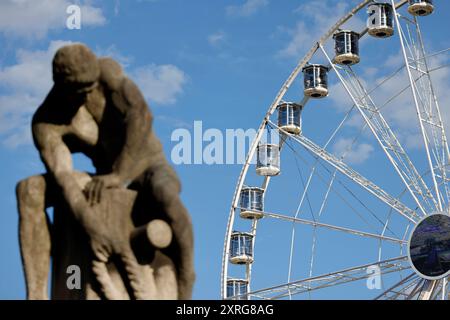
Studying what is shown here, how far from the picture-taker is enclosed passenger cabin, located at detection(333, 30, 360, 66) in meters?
35.1

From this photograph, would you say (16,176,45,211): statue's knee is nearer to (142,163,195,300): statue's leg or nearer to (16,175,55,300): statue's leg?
(16,175,55,300): statue's leg

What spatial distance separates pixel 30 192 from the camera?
8719 millimetres

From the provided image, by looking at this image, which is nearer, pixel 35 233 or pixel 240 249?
pixel 35 233

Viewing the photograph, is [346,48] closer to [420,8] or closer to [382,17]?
[382,17]

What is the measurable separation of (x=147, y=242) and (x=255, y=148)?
2818cm

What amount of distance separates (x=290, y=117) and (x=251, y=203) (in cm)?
297

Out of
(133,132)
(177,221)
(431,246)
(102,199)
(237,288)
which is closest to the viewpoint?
(177,221)

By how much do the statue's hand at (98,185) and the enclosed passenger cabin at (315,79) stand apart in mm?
27288

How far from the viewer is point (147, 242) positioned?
27.2 ft

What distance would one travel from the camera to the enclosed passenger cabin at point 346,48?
3506cm

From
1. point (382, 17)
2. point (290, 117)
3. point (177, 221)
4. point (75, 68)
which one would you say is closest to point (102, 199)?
point (177, 221)

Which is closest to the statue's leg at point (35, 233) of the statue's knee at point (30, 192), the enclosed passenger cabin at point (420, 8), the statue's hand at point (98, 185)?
the statue's knee at point (30, 192)

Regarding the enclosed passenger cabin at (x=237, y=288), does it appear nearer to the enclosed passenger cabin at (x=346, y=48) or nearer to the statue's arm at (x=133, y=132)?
the enclosed passenger cabin at (x=346, y=48)
